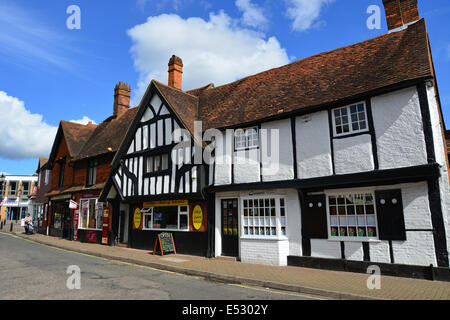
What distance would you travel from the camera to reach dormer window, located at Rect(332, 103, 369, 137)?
949 centimetres

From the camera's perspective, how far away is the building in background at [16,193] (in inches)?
1929

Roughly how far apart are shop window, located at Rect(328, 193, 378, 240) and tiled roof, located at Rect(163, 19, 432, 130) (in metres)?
3.26

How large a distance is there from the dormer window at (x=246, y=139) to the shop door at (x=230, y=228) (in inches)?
89.5

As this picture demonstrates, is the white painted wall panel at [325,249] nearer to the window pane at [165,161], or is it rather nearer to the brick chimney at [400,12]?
the window pane at [165,161]

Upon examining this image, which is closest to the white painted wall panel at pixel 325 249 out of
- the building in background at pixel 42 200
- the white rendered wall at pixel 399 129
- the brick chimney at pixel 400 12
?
the white rendered wall at pixel 399 129

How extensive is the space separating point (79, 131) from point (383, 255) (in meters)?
24.0

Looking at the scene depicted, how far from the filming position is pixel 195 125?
14086mm

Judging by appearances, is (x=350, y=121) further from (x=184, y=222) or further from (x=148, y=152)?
(x=148, y=152)

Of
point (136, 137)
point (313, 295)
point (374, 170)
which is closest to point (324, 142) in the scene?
point (374, 170)

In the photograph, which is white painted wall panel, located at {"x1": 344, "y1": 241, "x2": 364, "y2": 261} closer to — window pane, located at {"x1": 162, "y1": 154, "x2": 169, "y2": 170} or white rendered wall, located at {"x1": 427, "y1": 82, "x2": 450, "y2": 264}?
white rendered wall, located at {"x1": 427, "y1": 82, "x2": 450, "y2": 264}

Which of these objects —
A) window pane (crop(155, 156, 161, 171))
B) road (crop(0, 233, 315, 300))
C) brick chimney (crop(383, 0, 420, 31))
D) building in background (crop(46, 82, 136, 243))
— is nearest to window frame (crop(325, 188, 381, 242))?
road (crop(0, 233, 315, 300))

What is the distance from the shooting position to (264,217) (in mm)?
11172
